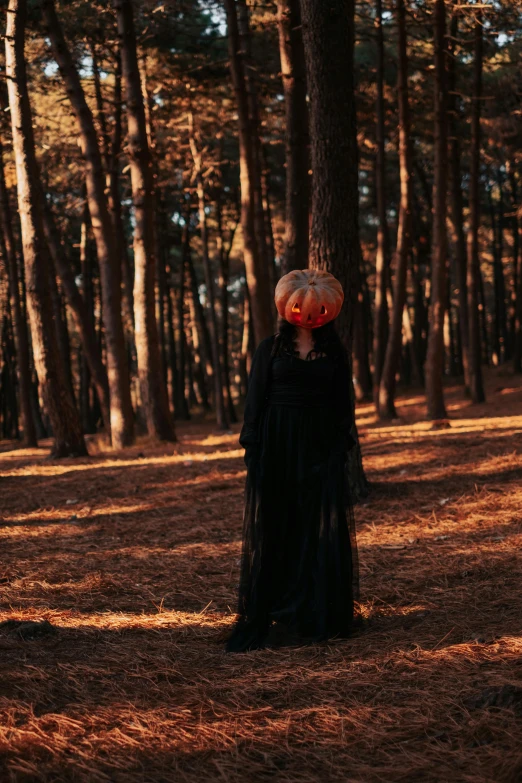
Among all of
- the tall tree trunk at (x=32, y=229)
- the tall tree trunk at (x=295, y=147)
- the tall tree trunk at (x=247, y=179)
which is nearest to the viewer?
the tall tree trunk at (x=295, y=147)

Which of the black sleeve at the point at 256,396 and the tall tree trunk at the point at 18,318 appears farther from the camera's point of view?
the tall tree trunk at the point at 18,318

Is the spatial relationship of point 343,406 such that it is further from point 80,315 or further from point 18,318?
point 18,318

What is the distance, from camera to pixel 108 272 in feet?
54.3

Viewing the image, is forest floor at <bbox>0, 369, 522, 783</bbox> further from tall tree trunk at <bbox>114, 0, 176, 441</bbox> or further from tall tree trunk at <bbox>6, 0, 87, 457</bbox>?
tall tree trunk at <bbox>114, 0, 176, 441</bbox>

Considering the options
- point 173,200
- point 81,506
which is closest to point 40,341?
point 81,506

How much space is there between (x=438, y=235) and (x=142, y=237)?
595 cm

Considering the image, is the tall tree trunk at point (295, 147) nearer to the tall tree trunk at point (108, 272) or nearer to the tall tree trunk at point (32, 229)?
the tall tree trunk at point (32, 229)

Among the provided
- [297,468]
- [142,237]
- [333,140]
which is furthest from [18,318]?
[297,468]

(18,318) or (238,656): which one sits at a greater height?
(18,318)

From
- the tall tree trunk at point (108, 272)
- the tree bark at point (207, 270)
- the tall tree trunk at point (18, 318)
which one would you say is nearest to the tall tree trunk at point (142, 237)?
the tall tree trunk at point (108, 272)

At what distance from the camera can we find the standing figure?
5180mm

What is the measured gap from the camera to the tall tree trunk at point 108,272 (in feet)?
52.6

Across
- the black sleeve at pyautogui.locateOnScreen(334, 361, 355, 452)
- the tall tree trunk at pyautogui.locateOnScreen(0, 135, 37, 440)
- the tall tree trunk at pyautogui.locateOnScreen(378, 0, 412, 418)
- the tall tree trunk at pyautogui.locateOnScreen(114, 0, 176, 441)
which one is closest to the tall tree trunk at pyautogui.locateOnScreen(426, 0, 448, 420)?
the tall tree trunk at pyautogui.locateOnScreen(378, 0, 412, 418)

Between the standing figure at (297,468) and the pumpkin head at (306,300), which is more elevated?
the pumpkin head at (306,300)
